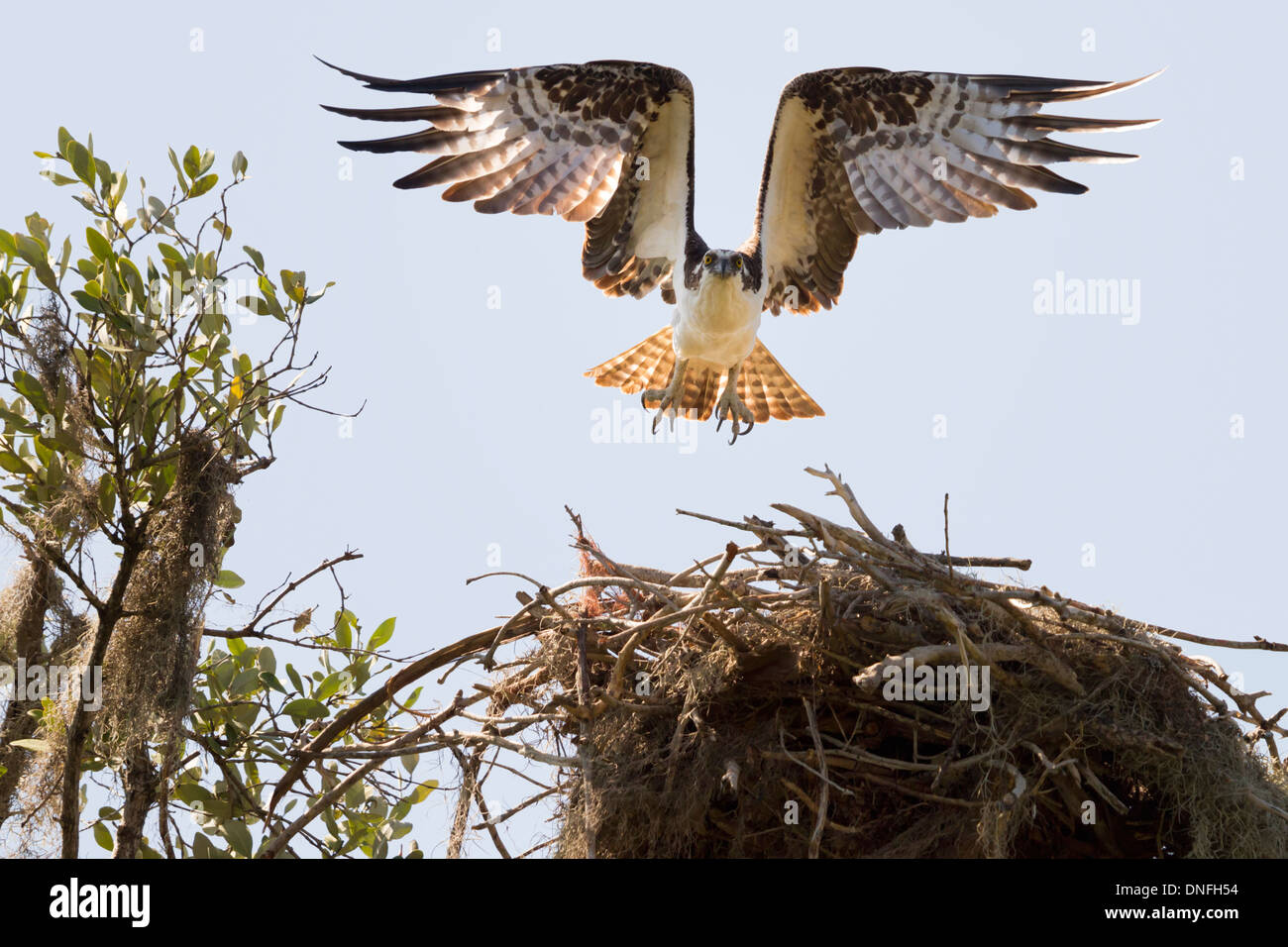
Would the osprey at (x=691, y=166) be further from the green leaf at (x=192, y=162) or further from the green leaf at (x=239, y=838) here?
the green leaf at (x=239, y=838)

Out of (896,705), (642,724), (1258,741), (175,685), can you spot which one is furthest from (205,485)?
(1258,741)

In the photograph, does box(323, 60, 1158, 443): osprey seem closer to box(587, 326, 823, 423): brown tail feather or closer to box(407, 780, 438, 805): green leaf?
box(587, 326, 823, 423): brown tail feather

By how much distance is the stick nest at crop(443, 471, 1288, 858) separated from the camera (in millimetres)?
4891

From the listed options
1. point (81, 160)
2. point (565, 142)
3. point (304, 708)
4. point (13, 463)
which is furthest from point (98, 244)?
point (565, 142)

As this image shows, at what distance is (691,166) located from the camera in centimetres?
811

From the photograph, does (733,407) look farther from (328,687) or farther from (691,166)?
(328,687)

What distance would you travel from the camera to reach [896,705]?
5.10 m

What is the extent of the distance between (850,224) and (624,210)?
56.2 inches

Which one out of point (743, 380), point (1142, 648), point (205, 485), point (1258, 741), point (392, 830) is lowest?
point (392, 830)

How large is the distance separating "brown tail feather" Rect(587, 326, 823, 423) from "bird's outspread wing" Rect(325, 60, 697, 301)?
2.72 ft

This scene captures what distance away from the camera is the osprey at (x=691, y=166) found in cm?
759
